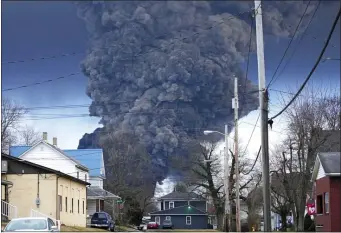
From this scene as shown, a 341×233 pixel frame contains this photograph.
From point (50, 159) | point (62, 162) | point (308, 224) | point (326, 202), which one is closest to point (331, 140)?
point (308, 224)

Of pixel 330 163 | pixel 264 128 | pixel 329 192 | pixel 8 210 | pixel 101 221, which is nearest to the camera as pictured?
pixel 264 128

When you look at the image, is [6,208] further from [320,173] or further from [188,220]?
[188,220]

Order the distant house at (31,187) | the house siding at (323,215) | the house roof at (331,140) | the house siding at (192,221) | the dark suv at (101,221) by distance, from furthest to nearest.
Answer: the house siding at (192,221) < the house roof at (331,140) < the dark suv at (101,221) < the distant house at (31,187) < the house siding at (323,215)

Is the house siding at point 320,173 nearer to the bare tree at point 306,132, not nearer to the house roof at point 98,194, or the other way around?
the bare tree at point 306,132

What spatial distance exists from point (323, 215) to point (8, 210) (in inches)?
746

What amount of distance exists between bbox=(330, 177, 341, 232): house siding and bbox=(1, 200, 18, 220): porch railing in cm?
1876

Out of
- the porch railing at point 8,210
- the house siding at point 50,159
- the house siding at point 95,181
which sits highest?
the house siding at point 50,159

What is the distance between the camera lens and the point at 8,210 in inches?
1570

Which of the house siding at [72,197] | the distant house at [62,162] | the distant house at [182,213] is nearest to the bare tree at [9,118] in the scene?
the distant house at [62,162]

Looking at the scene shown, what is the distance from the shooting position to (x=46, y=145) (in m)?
64.1

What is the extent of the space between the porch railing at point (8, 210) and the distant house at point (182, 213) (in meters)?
64.4

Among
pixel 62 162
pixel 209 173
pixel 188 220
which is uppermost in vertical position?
pixel 62 162

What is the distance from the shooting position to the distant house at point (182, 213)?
106 m

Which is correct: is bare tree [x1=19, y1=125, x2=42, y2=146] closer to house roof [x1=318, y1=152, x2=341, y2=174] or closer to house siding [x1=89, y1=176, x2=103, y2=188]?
house siding [x1=89, y1=176, x2=103, y2=188]
